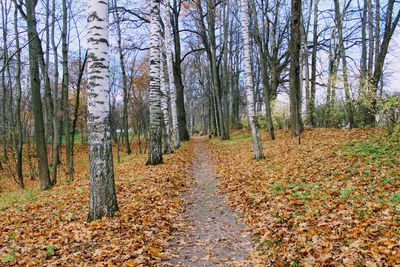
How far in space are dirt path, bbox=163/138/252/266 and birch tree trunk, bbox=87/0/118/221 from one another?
5.88 feet

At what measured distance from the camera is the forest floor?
4.41 m

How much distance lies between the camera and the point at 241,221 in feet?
20.8

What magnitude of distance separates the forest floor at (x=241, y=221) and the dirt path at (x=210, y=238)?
0.06 ft

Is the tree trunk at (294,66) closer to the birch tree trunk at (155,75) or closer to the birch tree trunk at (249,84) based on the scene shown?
the birch tree trunk at (249,84)

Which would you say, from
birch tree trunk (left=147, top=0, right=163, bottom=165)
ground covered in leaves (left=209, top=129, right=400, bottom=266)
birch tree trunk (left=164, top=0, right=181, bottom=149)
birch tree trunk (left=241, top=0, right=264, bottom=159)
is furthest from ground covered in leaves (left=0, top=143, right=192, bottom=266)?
birch tree trunk (left=164, top=0, right=181, bottom=149)

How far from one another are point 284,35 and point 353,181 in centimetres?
2020

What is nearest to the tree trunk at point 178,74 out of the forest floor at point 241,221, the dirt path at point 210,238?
the forest floor at point 241,221

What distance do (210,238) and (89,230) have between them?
219cm

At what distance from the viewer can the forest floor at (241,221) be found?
441cm

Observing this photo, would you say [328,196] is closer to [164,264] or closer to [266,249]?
[266,249]

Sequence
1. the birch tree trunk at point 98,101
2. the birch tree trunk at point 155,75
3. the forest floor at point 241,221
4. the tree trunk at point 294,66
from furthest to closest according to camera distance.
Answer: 1. the tree trunk at point 294,66
2. the birch tree trunk at point 155,75
3. the birch tree trunk at point 98,101
4. the forest floor at point 241,221

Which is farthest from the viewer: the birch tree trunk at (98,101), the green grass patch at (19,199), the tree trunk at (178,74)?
the tree trunk at (178,74)

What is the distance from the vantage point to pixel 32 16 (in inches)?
396

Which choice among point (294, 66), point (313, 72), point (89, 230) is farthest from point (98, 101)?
point (313, 72)
